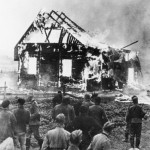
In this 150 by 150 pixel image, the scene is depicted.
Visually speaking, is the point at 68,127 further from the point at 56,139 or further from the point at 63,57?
the point at 63,57

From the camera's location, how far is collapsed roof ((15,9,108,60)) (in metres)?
24.4

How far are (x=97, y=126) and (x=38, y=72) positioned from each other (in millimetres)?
21389

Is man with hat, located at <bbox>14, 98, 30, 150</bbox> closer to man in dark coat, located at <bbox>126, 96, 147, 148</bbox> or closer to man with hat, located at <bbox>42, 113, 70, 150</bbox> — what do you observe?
man with hat, located at <bbox>42, 113, 70, 150</bbox>

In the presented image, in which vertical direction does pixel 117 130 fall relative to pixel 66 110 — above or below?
below

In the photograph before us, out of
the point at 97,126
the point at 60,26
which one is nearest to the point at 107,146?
the point at 97,126

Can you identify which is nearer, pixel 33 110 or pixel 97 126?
pixel 97 126

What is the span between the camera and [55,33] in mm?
25781

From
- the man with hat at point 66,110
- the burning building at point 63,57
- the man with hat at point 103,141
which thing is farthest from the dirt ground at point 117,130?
the burning building at point 63,57

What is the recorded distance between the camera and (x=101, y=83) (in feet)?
82.3

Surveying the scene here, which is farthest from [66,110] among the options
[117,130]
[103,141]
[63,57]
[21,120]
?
[63,57]

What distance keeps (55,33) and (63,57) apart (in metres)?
2.81

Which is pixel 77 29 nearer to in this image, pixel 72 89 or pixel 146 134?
pixel 72 89

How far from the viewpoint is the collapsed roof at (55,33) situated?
80.0 ft

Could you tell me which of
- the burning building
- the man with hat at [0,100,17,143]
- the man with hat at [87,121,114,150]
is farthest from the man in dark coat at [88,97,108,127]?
the burning building
